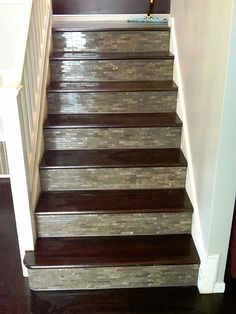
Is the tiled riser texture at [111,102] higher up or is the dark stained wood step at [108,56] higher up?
the dark stained wood step at [108,56]

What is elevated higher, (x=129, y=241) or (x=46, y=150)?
(x=46, y=150)

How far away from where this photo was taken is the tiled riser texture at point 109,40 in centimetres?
295

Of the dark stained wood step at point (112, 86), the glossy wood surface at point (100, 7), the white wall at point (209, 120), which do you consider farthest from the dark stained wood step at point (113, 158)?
the glossy wood surface at point (100, 7)

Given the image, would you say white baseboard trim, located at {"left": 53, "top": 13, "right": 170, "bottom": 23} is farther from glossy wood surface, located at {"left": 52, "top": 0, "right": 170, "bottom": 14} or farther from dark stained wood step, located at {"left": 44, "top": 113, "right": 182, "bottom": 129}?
dark stained wood step, located at {"left": 44, "top": 113, "right": 182, "bottom": 129}

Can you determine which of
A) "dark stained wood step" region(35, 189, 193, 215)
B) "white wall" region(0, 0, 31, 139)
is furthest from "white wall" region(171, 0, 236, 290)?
"white wall" region(0, 0, 31, 139)

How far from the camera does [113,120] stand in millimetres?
2617

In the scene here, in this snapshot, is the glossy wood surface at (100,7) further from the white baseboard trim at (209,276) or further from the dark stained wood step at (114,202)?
the white baseboard trim at (209,276)

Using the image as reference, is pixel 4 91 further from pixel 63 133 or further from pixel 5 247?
pixel 5 247

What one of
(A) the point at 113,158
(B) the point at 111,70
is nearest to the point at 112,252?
(A) the point at 113,158

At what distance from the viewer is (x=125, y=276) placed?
2.17 metres

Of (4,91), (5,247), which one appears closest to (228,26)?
(4,91)

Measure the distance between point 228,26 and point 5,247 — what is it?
6.46 ft

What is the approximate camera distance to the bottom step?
2.12 m

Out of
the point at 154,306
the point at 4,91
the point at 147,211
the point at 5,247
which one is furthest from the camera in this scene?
the point at 5,247
